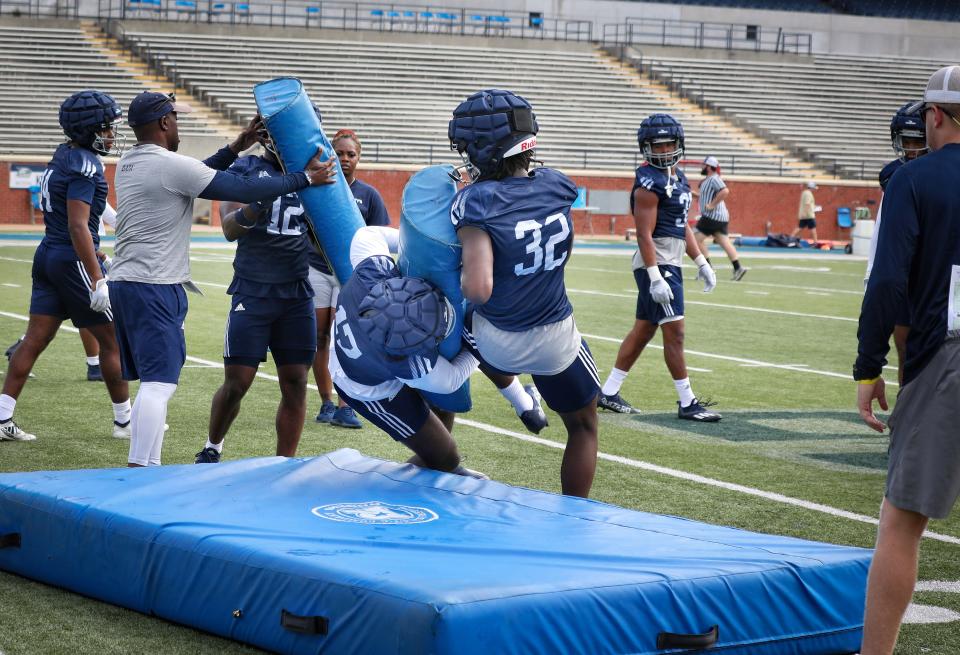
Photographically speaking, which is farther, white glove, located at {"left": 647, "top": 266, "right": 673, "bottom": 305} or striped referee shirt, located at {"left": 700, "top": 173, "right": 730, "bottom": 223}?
striped referee shirt, located at {"left": 700, "top": 173, "right": 730, "bottom": 223}

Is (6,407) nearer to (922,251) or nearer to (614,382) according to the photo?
(614,382)

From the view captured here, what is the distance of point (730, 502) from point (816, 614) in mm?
2084

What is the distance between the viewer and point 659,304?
8.51 meters

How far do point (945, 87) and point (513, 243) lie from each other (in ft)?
5.26

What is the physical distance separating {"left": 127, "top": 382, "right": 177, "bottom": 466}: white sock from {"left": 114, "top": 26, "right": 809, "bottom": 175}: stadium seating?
89.3 feet

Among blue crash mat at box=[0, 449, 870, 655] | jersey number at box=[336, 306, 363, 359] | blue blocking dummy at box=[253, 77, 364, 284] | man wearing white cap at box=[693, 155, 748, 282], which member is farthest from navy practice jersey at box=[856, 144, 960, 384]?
man wearing white cap at box=[693, 155, 748, 282]

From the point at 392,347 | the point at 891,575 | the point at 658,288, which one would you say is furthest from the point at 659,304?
the point at 891,575

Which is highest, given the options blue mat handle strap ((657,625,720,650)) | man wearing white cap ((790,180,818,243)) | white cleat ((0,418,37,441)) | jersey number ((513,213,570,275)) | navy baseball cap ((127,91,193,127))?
navy baseball cap ((127,91,193,127))

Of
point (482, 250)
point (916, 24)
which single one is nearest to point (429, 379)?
point (482, 250)

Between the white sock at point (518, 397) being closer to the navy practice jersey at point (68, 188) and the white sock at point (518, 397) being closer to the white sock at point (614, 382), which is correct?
the navy practice jersey at point (68, 188)

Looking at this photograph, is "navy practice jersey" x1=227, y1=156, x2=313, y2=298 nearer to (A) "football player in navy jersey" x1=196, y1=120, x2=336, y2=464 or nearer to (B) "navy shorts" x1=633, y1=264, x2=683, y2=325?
(A) "football player in navy jersey" x1=196, y1=120, x2=336, y2=464

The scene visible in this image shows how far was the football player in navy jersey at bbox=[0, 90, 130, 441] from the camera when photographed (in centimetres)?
646

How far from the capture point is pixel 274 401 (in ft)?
28.7

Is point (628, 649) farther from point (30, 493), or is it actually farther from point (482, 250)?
point (30, 493)
